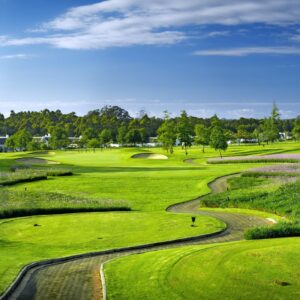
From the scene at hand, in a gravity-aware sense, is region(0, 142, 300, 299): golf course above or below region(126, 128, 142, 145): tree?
below

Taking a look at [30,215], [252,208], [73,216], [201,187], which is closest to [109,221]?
[73,216]

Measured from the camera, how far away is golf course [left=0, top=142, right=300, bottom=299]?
1831 centimetres

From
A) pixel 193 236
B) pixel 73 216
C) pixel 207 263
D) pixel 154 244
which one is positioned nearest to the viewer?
pixel 207 263

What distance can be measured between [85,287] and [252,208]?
76.0 ft

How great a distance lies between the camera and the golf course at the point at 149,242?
18.3 meters

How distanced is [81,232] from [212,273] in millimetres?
14637

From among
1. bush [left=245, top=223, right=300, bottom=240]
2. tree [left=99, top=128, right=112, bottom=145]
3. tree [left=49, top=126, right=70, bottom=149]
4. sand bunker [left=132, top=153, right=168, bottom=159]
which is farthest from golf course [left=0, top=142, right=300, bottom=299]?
tree [left=99, top=128, right=112, bottom=145]

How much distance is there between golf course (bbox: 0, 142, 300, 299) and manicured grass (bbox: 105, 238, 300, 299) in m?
0.04

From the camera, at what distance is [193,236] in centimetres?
2870

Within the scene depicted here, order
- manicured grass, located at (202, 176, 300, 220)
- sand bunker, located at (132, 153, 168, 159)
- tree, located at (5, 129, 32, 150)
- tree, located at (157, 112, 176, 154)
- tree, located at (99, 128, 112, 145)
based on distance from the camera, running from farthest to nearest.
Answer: tree, located at (99, 128, 112, 145)
tree, located at (5, 129, 32, 150)
tree, located at (157, 112, 176, 154)
sand bunker, located at (132, 153, 168, 159)
manicured grass, located at (202, 176, 300, 220)

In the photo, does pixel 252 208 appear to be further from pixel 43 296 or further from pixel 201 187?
pixel 43 296

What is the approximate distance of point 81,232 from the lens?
105ft

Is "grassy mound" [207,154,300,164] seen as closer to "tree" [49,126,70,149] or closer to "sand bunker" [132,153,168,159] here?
"sand bunker" [132,153,168,159]

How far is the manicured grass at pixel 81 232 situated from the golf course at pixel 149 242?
0.06 m
